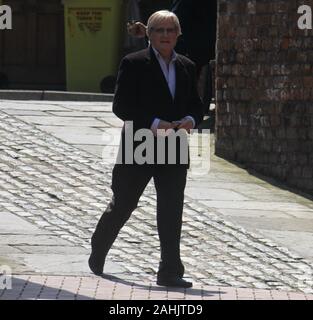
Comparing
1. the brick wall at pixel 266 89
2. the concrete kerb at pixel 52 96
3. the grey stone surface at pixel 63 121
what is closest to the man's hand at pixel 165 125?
the brick wall at pixel 266 89

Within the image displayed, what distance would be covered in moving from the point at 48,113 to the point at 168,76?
21.4 feet

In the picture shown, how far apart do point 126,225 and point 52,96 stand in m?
6.55

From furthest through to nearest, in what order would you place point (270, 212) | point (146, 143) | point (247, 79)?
point (247, 79) → point (270, 212) → point (146, 143)

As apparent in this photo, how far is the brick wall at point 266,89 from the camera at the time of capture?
13.7 m

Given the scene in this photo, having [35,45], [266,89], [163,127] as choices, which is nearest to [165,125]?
[163,127]

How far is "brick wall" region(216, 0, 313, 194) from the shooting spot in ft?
44.9

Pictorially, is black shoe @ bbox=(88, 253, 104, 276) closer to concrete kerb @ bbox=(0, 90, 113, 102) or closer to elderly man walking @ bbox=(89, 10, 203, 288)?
elderly man walking @ bbox=(89, 10, 203, 288)

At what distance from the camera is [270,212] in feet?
39.3

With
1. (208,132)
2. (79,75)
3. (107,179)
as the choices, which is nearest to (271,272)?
(107,179)

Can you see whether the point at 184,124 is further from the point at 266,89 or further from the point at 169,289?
the point at 266,89

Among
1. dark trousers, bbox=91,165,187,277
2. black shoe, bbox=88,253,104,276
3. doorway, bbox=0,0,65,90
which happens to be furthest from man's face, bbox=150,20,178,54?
doorway, bbox=0,0,65,90

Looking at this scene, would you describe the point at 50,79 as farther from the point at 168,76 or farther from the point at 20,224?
the point at 168,76

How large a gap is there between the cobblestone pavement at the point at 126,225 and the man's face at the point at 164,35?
1.57m

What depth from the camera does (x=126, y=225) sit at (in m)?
11.1
